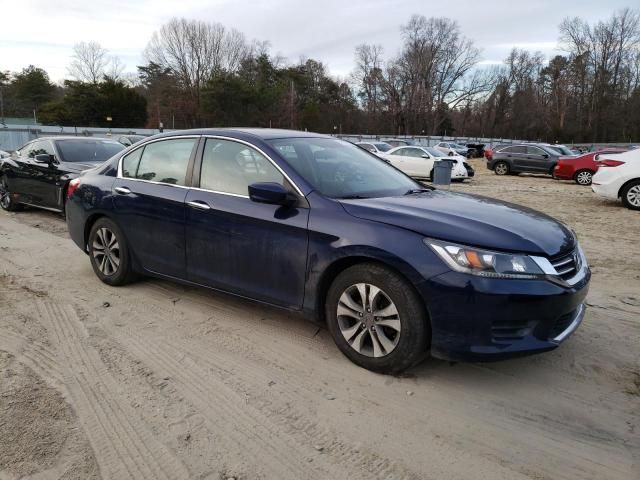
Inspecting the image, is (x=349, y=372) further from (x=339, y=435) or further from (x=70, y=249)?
(x=70, y=249)

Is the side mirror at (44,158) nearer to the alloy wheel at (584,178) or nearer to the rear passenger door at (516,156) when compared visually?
the alloy wheel at (584,178)

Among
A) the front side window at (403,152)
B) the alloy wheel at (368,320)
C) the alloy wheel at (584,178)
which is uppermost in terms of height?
the front side window at (403,152)

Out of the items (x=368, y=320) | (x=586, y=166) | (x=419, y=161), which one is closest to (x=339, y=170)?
(x=368, y=320)

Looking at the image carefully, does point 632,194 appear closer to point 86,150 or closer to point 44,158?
point 86,150

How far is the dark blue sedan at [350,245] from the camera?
9.46ft

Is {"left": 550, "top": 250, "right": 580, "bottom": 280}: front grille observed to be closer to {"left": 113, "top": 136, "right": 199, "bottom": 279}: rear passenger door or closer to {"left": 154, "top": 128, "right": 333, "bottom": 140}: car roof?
{"left": 154, "top": 128, "right": 333, "bottom": 140}: car roof

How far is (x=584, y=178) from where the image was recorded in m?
18.9

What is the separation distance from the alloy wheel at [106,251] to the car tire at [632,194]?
1124 centimetres

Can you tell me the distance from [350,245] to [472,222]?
0.79 metres

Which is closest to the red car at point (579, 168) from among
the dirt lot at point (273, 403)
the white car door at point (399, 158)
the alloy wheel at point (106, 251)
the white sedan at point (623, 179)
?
the white car door at point (399, 158)

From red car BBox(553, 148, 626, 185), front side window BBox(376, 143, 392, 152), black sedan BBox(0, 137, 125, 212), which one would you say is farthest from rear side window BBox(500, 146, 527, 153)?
black sedan BBox(0, 137, 125, 212)

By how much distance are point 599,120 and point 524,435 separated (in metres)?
76.8

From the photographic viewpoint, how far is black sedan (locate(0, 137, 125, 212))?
8.29 meters

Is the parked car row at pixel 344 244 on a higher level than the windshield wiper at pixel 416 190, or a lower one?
→ lower
